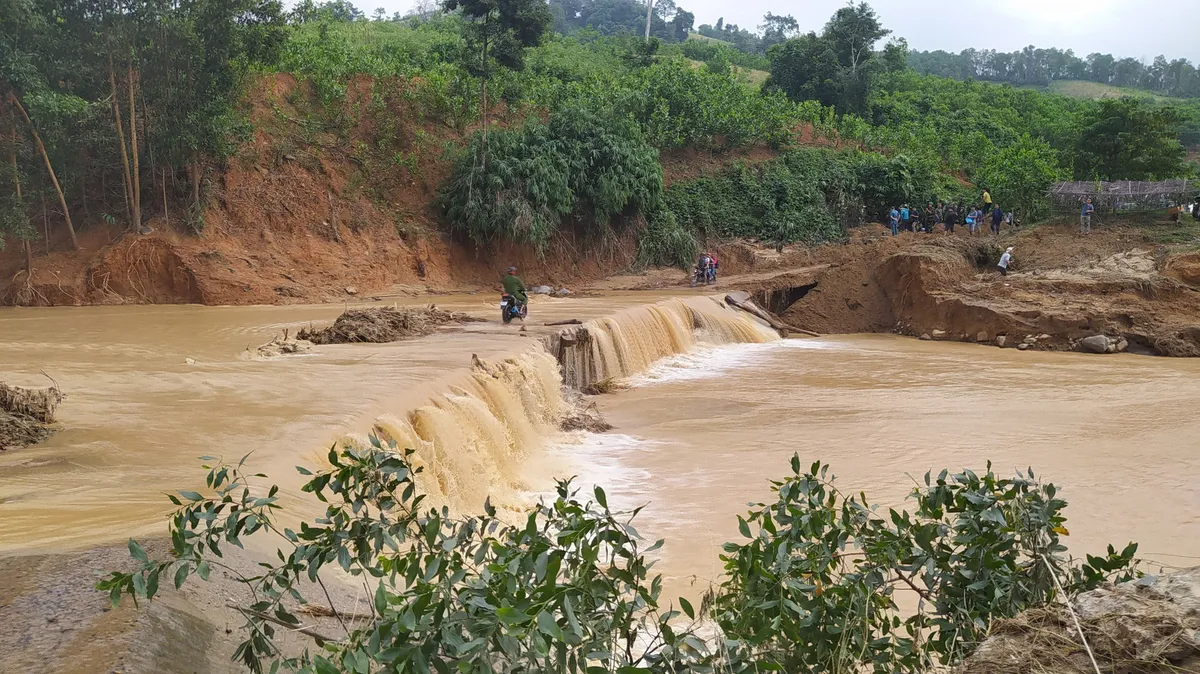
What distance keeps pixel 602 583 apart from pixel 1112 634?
1.37 meters

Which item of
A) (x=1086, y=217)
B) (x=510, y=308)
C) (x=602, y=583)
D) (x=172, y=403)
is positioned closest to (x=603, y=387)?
(x=510, y=308)

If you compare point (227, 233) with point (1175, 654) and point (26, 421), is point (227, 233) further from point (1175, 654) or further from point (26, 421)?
point (1175, 654)

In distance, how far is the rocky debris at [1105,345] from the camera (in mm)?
18203

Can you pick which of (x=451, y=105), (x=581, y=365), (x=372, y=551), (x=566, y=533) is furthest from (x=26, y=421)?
(x=451, y=105)

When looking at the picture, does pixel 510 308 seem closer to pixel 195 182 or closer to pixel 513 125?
pixel 195 182

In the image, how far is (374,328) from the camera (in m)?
13.1

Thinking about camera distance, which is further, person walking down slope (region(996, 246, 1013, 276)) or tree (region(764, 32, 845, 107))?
tree (region(764, 32, 845, 107))

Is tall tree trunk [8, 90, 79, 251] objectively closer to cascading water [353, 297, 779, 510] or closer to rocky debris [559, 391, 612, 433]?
cascading water [353, 297, 779, 510]

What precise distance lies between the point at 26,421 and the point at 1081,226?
23911 millimetres

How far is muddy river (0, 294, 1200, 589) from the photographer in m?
6.56

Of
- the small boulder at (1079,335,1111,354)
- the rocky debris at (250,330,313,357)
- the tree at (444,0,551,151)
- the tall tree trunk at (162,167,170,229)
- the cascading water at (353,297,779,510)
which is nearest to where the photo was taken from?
the cascading water at (353,297,779,510)

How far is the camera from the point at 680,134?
31844 millimetres

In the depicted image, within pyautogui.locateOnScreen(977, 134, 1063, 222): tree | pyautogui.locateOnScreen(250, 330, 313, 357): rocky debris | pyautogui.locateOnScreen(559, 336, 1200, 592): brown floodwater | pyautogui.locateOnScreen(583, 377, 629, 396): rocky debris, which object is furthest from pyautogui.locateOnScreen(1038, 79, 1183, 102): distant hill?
pyautogui.locateOnScreen(250, 330, 313, 357): rocky debris

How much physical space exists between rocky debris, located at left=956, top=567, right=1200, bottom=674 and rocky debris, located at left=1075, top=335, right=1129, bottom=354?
57.7ft
